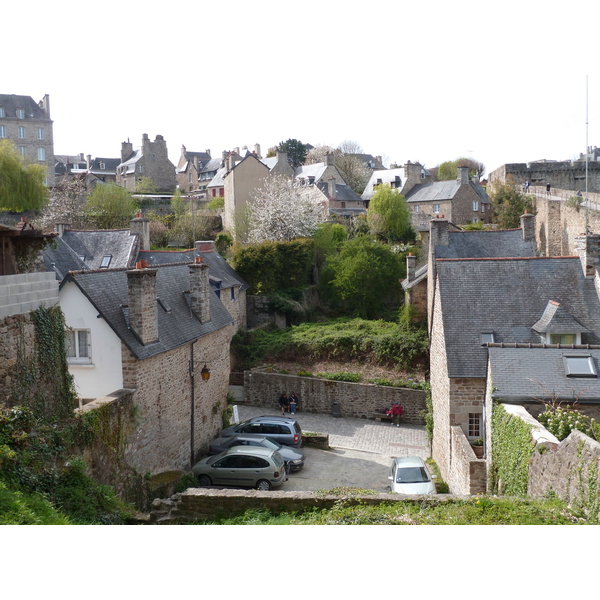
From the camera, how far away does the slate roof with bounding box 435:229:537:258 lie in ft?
85.6

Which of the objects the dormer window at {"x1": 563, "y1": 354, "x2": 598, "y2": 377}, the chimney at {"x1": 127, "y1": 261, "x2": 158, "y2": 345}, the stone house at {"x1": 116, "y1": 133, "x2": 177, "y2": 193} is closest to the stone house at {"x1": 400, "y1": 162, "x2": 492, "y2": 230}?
the stone house at {"x1": 116, "y1": 133, "x2": 177, "y2": 193}

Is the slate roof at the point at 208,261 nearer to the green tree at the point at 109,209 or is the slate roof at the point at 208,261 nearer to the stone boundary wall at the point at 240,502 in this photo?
the green tree at the point at 109,209

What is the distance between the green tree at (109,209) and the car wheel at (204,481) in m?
29.0

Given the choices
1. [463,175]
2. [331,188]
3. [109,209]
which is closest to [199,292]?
[109,209]

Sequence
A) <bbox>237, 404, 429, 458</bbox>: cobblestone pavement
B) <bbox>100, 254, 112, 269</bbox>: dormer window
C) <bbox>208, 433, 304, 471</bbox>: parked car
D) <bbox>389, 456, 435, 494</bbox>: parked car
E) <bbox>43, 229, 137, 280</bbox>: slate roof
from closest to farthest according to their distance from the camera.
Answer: <bbox>389, 456, 435, 494</bbox>: parked car → <bbox>208, 433, 304, 471</bbox>: parked car → <bbox>237, 404, 429, 458</bbox>: cobblestone pavement → <bbox>43, 229, 137, 280</bbox>: slate roof → <bbox>100, 254, 112, 269</bbox>: dormer window

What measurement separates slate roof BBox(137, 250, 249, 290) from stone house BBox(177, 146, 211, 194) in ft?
125

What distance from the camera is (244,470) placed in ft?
47.5

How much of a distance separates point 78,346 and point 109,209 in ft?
95.8

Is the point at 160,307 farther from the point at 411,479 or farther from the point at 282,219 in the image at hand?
the point at 282,219

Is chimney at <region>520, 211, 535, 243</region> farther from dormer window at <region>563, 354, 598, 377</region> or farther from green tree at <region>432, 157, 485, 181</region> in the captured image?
green tree at <region>432, 157, 485, 181</region>

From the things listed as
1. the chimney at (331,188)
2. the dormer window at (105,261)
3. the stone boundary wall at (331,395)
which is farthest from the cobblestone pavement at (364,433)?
the chimney at (331,188)

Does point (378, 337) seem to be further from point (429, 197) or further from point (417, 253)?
point (429, 197)

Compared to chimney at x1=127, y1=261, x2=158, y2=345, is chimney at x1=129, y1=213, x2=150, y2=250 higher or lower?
chimney at x1=129, y1=213, x2=150, y2=250

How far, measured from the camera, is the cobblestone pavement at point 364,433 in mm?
19734
